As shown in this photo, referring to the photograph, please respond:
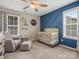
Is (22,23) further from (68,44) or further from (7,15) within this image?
(68,44)

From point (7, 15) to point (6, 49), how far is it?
2281 millimetres

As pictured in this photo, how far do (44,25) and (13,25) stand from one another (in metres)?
2.46

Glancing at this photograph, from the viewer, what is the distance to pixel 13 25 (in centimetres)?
580

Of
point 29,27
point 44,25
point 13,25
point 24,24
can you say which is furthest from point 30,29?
point 13,25

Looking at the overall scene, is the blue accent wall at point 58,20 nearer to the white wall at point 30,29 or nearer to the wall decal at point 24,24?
the white wall at point 30,29

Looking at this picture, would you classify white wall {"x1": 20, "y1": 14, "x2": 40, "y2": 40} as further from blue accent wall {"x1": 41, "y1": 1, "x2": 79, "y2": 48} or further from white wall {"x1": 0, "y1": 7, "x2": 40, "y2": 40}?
blue accent wall {"x1": 41, "y1": 1, "x2": 79, "y2": 48}

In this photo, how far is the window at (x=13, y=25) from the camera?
5.58 m

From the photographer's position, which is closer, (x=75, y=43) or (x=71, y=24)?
(x=75, y=43)

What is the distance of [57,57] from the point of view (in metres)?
3.35

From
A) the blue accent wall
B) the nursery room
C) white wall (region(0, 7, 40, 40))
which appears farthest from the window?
the blue accent wall

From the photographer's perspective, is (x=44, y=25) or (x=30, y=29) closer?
(x=30, y=29)

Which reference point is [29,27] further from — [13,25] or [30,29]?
[13,25]

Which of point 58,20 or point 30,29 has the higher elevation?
point 58,20

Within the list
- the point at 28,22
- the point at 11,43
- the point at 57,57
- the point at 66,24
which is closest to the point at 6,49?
the point at 11,43
